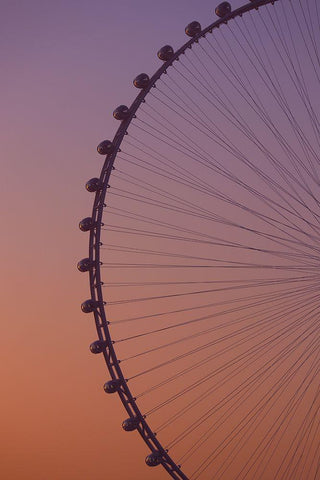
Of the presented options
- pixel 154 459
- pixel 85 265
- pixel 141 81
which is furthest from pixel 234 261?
pixel 154 459

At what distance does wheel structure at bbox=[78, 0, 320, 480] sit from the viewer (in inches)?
165

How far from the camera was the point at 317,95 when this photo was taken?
4.39 metres

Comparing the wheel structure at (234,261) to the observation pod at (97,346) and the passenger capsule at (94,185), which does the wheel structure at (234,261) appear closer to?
the passenger capsule at (94,185)

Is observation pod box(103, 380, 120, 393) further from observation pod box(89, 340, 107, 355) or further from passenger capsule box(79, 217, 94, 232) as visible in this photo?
passenger capsule box(79, 217, 94, 232)

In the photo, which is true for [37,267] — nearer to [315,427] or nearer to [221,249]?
[221,249]

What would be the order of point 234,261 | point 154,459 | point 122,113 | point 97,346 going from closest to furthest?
point 154,459 → point 97,346 → point 122,113 → point 234,261

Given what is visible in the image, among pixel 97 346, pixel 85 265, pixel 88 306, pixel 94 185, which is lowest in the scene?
pixel 97 346

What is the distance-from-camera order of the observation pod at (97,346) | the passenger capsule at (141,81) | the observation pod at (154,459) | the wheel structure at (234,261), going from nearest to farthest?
the observation pod at (154,459), the observation pod at (97,346), the passenger capsule at (141,81), the wheel structure at (234,261)

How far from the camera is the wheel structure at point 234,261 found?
419cm

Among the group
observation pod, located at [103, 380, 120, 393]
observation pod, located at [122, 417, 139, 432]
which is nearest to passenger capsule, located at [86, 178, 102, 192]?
observation pod, located at [103, 380, 120, 393]

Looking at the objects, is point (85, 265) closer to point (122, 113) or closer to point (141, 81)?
point (122, 113)

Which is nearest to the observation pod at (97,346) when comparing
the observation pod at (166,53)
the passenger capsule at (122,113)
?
the passenger capsule at (122,113)

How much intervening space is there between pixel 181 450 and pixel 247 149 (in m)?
2.11

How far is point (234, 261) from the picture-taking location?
14.9 feet
